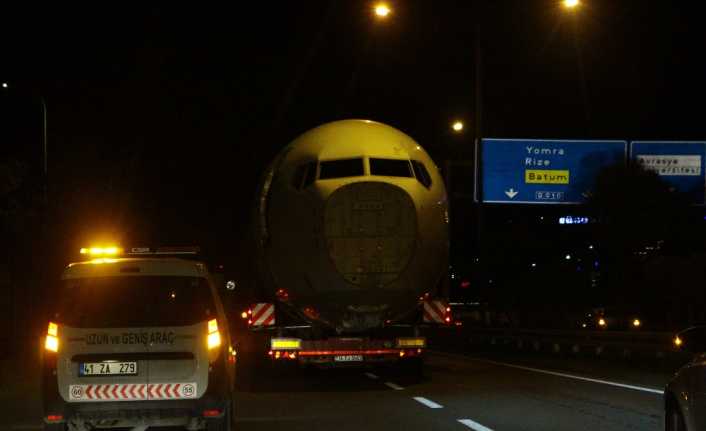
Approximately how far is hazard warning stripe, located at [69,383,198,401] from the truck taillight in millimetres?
385

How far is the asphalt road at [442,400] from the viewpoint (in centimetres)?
1227

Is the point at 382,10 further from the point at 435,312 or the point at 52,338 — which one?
the point at 52,338

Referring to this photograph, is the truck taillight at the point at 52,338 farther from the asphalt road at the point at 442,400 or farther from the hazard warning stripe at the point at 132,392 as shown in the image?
the asphalt road at the point at 442,400

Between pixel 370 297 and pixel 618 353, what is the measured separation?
11872 millimetres

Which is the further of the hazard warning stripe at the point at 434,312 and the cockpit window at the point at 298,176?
the hazard warning stripe at the point at 434,312

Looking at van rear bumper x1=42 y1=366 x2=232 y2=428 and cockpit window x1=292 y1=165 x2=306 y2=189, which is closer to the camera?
van rear bumper x1=42 y1=366 x2=232 y2=428

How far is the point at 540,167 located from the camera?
104ft

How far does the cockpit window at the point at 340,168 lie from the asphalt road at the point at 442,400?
3282 mm

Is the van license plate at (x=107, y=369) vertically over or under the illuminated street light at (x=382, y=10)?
under

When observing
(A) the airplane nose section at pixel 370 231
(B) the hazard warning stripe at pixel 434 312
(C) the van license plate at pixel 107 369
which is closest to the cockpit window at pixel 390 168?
(A) the airplane nose section at pixel 370 231

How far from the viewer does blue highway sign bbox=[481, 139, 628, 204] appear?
1246 inches

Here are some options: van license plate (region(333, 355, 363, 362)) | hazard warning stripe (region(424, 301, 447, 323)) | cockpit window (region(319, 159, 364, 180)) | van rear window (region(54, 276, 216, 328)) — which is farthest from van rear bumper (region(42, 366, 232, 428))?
hazard warning stripe (region(424, 301, 447, 323))

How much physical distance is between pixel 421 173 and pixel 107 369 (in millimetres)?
8008

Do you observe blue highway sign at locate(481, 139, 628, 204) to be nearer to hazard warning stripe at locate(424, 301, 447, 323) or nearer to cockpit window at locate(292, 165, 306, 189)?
hazard warning stripe at locate(424, 301, 447, 323)
